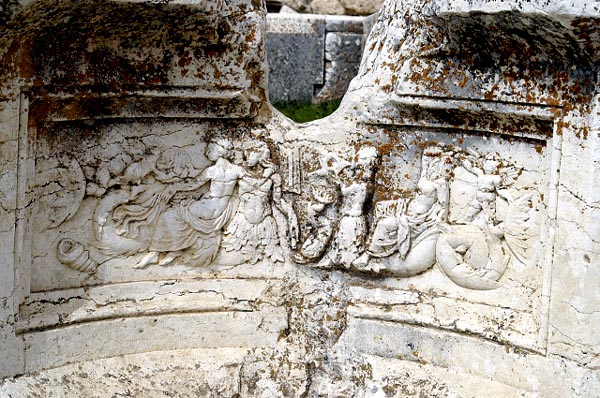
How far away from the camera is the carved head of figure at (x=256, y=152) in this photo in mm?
4023

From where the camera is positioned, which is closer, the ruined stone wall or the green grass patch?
the ruined stone wall

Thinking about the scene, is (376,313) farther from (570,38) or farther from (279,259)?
(570,38)

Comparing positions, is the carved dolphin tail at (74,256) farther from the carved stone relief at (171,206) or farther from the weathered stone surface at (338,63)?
the weathered stone surface at (338,63)

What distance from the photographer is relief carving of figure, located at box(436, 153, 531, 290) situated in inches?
145

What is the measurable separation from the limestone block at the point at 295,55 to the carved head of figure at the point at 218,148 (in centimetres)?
269

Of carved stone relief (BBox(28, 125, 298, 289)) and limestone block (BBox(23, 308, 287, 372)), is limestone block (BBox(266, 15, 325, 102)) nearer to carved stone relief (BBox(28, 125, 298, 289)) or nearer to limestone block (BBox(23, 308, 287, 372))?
carved stone relief (BBox(28, 125, 298, 289))

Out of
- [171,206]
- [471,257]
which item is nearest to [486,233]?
[471,257]

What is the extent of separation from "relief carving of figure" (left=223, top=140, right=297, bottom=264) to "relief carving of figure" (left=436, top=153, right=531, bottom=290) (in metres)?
0.75

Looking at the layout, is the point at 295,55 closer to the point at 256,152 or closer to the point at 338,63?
the point at 338,63

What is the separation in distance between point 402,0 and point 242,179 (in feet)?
3.58

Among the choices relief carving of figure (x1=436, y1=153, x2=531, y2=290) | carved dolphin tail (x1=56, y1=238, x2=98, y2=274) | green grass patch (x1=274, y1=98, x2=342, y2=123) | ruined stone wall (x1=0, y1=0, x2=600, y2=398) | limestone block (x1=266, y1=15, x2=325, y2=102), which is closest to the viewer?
ruined stone wall (x1=0, y1=0, x2=600, y2=398)

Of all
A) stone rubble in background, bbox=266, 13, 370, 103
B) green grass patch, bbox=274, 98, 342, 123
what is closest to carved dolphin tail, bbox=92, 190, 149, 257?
green grass patch, bbox=274, 98, 342, 123

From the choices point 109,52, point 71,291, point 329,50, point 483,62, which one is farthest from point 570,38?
point 329,50

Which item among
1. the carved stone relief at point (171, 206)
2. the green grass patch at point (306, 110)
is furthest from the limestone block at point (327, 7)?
the carved stone relief at point (171, 206)
